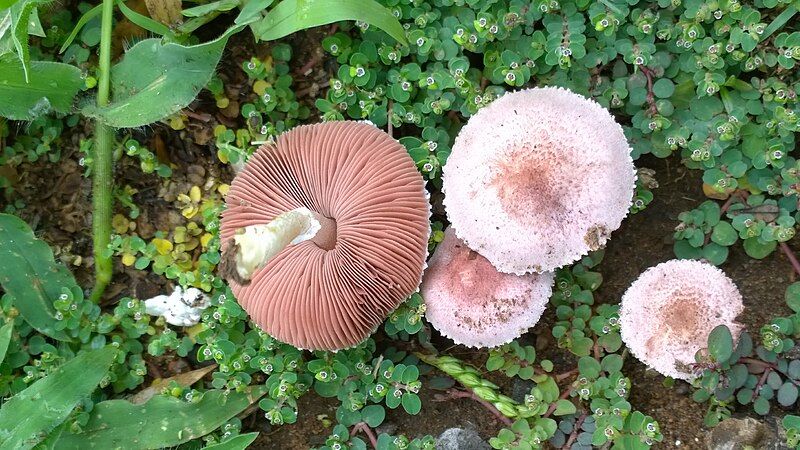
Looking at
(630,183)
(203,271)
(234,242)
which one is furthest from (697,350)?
(203,271)

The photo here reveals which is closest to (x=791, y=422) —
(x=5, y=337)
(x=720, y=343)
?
(x=720, y=343)

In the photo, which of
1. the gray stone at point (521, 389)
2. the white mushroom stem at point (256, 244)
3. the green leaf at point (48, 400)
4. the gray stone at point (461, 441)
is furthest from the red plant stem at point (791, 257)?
the green leaf at point (48, 400)

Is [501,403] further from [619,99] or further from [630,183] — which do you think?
[619,99]

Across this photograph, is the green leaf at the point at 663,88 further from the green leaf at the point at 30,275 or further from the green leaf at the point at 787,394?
the green leaf at the point at 30,275

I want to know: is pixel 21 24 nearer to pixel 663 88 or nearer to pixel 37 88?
pixel 37 88

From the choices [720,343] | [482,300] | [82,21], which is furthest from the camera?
[82,21]

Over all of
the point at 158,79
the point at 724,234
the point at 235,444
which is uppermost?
the point at 158,79
